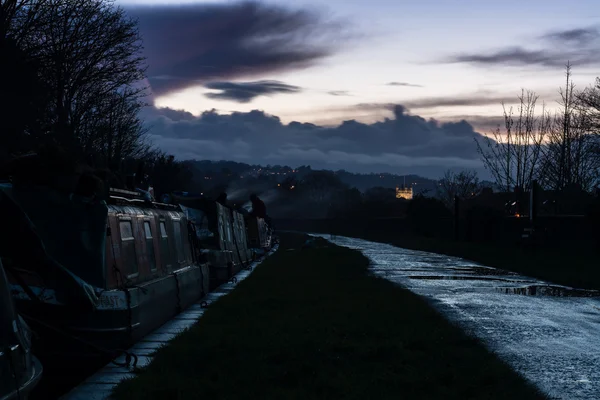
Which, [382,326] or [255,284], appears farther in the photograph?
[255,284]

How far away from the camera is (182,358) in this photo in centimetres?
1100

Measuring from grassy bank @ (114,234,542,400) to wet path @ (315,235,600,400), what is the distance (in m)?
0.46

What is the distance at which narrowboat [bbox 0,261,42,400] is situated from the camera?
6.14 meters

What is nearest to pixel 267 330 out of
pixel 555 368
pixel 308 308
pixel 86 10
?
pixel 308 308

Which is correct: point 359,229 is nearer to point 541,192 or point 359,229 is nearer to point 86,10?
point 541,192

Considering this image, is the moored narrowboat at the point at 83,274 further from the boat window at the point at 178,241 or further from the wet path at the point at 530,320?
the wet path at the point at 530,320

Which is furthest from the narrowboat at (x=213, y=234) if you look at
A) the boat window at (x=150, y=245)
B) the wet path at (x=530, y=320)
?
the wet path at (x=530, y=320)

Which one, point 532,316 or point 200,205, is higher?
point 200,205

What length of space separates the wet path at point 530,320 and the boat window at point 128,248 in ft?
19.1

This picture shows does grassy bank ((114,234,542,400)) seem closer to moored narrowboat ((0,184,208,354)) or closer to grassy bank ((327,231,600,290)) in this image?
moored narrowboat ((0,184,208,354))

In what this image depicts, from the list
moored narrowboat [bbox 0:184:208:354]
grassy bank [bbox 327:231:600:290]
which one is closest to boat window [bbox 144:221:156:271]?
moored narrowboat [bbox 0:184:208:354]

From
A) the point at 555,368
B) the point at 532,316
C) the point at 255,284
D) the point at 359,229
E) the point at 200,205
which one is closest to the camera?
the point at 555,368

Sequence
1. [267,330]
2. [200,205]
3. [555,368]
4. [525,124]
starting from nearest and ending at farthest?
[555,368] < [267,330] < [200,205] < [525,124]

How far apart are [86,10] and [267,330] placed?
975 inches
